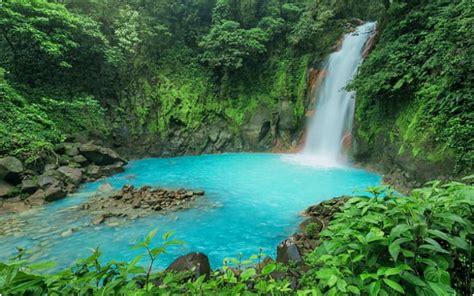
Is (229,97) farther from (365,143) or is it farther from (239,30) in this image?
(365,143)

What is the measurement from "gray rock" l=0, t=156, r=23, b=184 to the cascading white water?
11.0 metres

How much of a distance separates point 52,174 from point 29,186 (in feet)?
3.32

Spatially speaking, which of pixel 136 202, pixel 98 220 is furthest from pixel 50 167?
pixel 98 220

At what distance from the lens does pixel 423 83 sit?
754cm

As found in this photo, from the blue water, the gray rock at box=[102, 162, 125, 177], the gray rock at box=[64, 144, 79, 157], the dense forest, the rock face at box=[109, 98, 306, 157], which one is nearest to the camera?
the dense forest

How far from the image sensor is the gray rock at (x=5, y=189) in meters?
7.09

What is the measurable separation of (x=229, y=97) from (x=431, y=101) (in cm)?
1165

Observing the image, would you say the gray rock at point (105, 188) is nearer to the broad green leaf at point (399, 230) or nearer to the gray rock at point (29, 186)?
the gray rock at point (29, 186)

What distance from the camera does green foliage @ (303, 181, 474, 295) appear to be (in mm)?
1188

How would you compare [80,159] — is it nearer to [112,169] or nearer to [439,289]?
[112,169]

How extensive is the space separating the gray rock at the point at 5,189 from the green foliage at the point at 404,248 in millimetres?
8881

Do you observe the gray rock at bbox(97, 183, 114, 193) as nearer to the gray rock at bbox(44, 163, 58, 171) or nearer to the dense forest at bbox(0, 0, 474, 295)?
the gray rock at bbox(44, 163, 58, 171)

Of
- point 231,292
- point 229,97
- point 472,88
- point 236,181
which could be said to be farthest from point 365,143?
point 231,292

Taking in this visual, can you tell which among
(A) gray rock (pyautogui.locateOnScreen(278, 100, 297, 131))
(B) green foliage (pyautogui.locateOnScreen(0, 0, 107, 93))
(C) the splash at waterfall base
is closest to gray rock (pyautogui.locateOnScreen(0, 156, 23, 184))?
(B) green foliage (pyautogui.locateOnScreen(0, 0, 107, 93))
